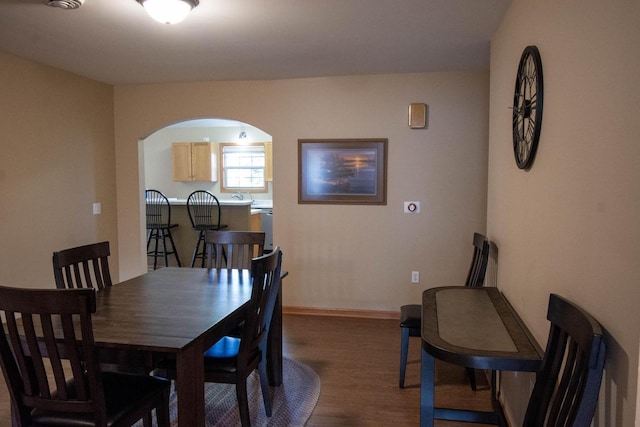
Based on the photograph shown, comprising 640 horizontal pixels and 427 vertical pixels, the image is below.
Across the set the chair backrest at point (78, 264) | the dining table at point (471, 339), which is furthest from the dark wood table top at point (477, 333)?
the chair backrest at point (78, 264)

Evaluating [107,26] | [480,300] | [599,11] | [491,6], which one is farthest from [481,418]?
[107,26]

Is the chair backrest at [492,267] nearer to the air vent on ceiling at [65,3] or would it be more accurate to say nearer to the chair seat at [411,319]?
the chair seat at [411,319]

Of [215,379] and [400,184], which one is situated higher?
[400,184]

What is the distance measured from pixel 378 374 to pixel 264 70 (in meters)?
2.70

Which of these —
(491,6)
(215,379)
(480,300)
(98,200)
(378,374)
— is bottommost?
(378,374)

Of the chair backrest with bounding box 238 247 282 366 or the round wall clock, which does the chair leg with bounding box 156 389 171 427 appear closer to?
the chair backrest with bounding box 238 247 282 366

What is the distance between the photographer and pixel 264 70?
13.4 ft

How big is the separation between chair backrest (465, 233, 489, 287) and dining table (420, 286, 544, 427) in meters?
0.26

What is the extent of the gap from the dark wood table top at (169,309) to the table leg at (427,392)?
87 cm

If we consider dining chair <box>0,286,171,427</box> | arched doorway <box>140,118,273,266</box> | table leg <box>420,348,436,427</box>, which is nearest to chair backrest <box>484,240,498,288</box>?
table leg <box>420,348,436,427</box>

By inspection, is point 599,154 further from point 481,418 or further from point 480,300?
point 481,418

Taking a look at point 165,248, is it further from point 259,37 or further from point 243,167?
point 259,37

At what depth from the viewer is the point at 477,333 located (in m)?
1.78

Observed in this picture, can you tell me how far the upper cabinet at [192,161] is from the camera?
347 inches
